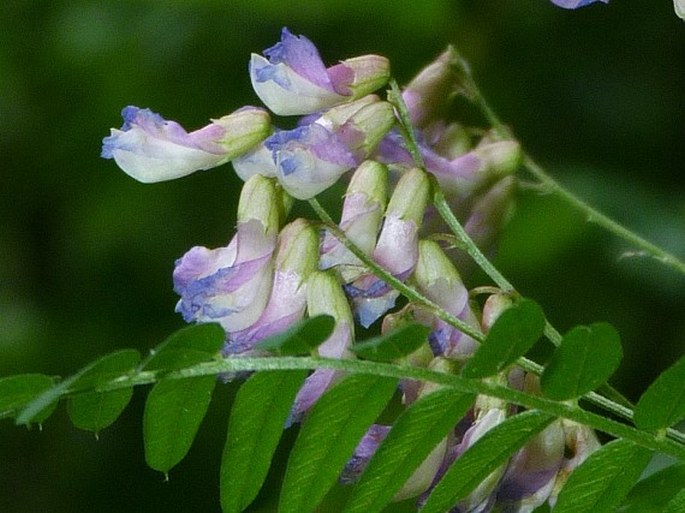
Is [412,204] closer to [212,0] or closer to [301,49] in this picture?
[301,49]

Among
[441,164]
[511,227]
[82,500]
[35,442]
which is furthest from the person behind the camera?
[35,442]

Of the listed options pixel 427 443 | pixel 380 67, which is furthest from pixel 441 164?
pixel 427 443

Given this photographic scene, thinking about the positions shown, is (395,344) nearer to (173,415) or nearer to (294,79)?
(173,415)

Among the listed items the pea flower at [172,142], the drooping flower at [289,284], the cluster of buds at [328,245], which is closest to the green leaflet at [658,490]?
the cluster of buds at [328,245]

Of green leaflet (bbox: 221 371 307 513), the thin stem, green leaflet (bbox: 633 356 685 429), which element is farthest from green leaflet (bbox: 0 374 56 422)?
the thin stem

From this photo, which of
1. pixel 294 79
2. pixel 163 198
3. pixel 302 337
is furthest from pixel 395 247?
pixel 163 198

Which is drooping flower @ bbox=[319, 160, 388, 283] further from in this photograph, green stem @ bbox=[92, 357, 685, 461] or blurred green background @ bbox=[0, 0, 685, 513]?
blurred green background @ bbox=[0, 0, 685, 513]

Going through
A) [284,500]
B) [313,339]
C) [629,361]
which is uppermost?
[313,339]
